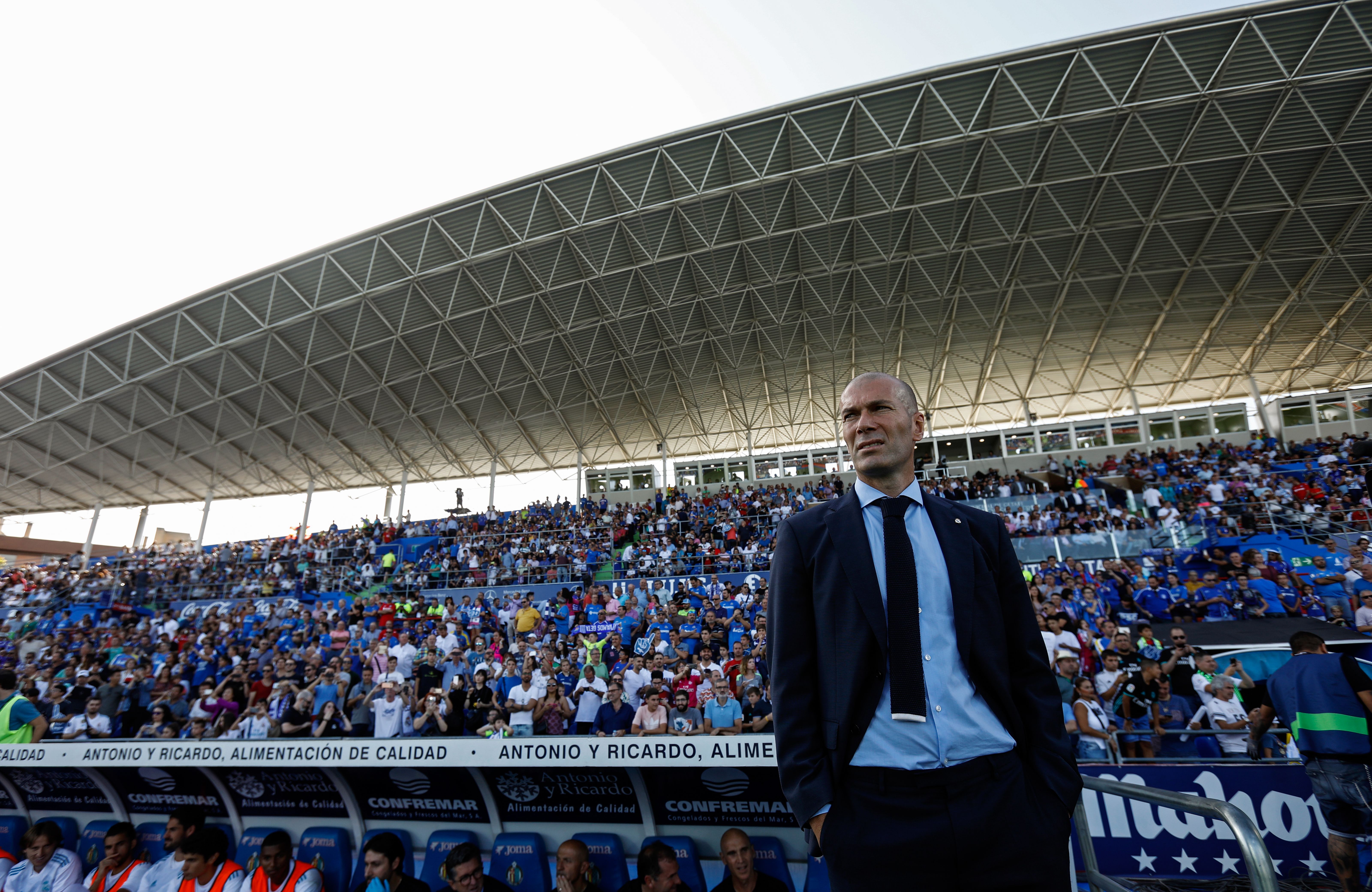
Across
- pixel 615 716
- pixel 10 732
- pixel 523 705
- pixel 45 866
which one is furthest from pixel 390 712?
pixel 10 732

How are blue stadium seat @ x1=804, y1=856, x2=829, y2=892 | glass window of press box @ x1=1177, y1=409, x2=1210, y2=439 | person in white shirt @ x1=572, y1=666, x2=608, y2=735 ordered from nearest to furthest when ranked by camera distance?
blue stadium seat @ x1=804, y1=856, x2=829, y2=892
person in white shirt @ x1=572, y1=666, x2=608, y2=735
glass window of press box @ x1=1177, y1=409, x2=1210, y2=439

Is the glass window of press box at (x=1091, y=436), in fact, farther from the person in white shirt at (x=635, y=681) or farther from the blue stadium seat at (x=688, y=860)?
the blue stadium seat at (x=688, y=860)

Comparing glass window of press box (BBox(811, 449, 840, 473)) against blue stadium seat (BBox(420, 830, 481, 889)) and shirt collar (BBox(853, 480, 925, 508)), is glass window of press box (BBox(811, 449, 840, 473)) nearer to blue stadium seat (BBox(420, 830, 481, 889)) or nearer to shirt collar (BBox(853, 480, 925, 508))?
blue stadium seat (BBox(420, 830, 481, 889))

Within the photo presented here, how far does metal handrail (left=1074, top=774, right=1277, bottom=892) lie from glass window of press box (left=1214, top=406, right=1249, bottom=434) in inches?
1275

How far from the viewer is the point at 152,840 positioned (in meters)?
6.75

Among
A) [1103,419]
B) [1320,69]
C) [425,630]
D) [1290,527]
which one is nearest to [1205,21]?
[1320,69]

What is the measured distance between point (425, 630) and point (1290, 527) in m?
18.1

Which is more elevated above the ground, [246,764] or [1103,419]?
[1103,419]

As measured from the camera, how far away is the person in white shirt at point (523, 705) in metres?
7.46

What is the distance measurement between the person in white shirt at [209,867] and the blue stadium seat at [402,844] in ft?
2.82

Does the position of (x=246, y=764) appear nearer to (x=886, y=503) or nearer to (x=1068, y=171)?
(x=886, y=503)

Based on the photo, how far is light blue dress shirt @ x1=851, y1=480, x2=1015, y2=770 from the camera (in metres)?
1.67

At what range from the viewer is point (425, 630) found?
14.1 metres

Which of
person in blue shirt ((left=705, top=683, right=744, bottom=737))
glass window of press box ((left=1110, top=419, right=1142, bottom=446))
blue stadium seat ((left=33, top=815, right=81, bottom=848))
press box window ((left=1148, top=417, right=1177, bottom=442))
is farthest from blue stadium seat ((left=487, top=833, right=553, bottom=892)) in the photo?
press box window ((left=1148, top=417, right=1177, bottom=442))
